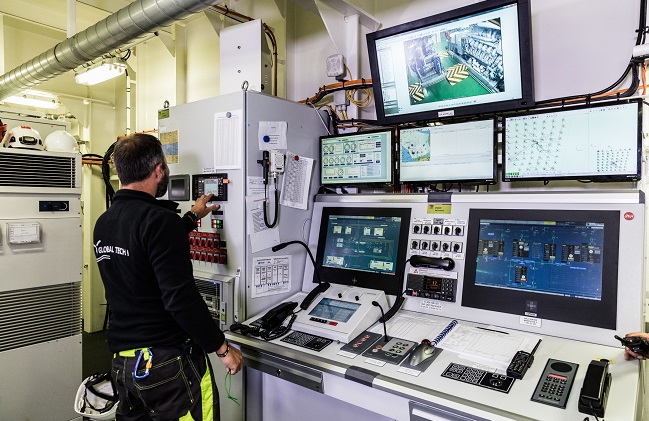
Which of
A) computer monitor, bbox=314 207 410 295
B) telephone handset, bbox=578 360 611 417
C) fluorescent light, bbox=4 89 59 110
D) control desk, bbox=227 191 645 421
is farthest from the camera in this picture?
fluorescent light, bbox=4 89 59 110

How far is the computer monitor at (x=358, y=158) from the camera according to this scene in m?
2.19

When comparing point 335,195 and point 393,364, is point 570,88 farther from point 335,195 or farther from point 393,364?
point 393,364

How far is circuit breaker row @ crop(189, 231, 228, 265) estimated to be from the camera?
2137mm

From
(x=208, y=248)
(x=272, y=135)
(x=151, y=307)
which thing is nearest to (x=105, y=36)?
(x=272, y=135)

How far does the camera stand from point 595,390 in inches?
44.5

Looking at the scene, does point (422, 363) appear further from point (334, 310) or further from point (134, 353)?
point (134, 353)

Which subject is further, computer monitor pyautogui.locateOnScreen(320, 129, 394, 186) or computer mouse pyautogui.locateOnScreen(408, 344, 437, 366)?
computer monitor pyautogui.locateOnScreen(320, 129, 394, 186)

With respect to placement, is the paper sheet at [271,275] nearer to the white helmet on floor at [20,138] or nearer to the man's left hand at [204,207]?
the man's left hand at [204,207]

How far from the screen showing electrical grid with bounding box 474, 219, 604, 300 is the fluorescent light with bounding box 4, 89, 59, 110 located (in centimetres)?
530

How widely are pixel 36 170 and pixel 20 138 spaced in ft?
0.74

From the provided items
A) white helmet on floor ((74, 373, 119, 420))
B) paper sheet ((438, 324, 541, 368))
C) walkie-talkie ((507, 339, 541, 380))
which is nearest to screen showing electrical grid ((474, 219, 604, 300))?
paper sheet ((438, 324, 541, 368))

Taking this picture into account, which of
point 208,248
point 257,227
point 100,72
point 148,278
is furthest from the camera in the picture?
point 100,72

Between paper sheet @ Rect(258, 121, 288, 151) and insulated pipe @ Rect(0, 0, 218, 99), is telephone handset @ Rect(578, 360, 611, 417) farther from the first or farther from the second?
insulated pipe @ Rect(0, 0, 218, 99)

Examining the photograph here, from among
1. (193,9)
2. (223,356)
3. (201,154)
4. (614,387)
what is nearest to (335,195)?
(201,154)
